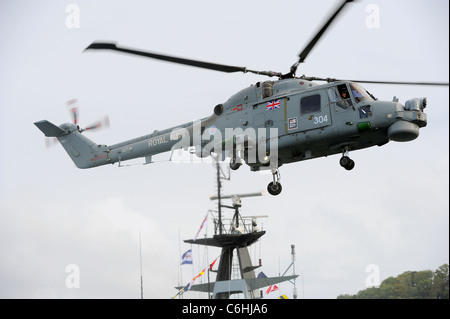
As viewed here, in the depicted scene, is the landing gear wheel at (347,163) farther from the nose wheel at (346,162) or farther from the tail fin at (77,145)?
the tail fin at (77,145)

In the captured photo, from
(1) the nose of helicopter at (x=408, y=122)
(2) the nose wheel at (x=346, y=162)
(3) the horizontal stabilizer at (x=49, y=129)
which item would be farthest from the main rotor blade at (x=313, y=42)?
(3) the horizontal stabilizer at (x=49, y=129)

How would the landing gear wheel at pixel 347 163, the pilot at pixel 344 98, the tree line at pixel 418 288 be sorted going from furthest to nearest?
the tree line at pixel 418 288 → the landing gear wheel at pixel 347 163 → the pilot at pixel 344 98

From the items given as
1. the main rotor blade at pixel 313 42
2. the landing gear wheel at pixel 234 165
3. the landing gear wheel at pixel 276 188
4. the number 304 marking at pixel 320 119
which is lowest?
the landing gear wheel at pixel 276 188

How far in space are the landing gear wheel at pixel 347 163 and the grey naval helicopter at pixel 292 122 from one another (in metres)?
0.02

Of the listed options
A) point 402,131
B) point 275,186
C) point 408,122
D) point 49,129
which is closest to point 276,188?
point 275,186

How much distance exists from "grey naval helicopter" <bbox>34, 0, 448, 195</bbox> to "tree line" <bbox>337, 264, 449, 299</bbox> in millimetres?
88557

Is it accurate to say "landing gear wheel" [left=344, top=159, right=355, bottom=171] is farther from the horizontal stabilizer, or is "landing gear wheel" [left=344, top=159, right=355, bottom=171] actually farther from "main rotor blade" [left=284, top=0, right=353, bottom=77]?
the horizontal stabilizer

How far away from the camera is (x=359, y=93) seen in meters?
20.4

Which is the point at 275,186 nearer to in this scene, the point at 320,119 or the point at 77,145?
the point at 320,119

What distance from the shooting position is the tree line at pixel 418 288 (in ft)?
350

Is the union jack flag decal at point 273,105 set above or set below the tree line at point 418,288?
above

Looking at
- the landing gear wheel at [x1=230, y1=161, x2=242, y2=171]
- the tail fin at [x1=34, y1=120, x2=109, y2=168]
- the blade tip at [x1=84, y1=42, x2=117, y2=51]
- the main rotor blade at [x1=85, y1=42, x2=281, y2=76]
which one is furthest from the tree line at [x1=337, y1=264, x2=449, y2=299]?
the blade tip at [x1=84, y1=42, x2=117, y2=51]

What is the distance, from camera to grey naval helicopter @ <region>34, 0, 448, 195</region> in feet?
64.5
